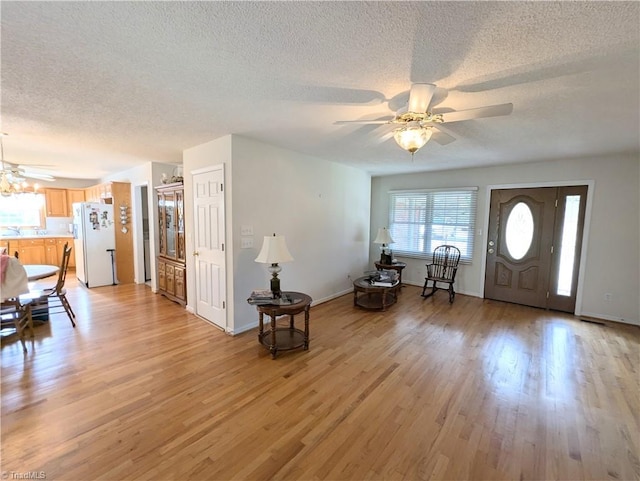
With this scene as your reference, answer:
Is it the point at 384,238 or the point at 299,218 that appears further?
the point at 384,238

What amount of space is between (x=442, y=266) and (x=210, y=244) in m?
4.32

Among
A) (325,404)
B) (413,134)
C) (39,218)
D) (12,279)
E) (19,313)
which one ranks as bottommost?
(325,404)

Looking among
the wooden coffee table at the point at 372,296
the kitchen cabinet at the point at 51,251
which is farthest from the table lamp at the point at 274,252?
the kitchen cabinet at the point at 51,251

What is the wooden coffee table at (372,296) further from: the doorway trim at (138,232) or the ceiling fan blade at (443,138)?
the doorway trim at (138,232)

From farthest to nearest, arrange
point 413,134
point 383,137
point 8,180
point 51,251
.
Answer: point 51,251 < point 8,180 < point 383,137 < point 413,134

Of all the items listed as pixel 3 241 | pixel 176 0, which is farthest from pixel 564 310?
pixel 3 241

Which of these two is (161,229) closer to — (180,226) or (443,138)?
(180,226)

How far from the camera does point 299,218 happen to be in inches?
165

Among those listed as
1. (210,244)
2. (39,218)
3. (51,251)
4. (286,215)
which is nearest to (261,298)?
(210,244)

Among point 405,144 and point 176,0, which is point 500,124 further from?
point 176,0

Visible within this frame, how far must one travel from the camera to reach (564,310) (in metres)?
4.42

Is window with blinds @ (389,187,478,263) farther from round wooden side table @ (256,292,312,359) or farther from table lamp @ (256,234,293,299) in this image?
table lamp @ (256,234,293,299)

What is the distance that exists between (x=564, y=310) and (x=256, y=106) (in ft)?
17.8

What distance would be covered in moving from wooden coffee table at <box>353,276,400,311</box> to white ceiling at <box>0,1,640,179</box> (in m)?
2.30
